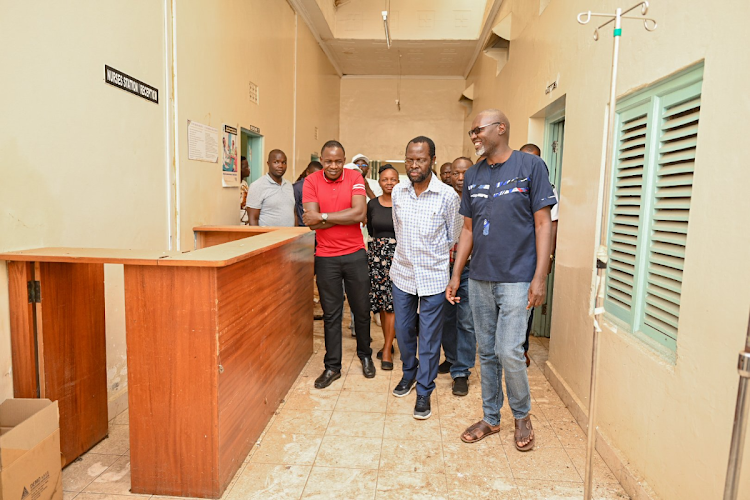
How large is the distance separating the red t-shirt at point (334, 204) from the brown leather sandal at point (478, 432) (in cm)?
140

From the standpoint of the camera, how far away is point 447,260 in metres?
3.04

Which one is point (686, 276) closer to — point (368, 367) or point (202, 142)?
point (368, 367)

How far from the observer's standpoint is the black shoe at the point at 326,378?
137 inches

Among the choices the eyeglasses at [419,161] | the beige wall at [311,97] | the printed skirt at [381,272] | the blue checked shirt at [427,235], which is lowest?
the printed skirt at [381,272]

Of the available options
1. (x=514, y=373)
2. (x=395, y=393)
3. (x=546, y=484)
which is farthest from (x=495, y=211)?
(x=395, y=393)

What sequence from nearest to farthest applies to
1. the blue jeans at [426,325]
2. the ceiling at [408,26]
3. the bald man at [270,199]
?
the blue jeans at [426,325]
the bald man at [270,199]
the ceiling at [408,26]

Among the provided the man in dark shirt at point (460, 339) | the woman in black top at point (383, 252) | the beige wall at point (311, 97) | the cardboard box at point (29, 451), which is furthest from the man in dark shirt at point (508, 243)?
the beige wall at point (311, 97)

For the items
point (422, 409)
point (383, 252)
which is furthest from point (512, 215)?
point (383, 252)

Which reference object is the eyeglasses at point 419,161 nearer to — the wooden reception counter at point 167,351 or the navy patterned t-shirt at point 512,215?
the navy patterned t-shirt at point 512,215

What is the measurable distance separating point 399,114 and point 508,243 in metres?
9.55

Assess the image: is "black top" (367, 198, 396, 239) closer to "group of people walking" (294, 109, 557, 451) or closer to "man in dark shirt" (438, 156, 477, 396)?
"group of people walking" (294, 109, 557, 451)

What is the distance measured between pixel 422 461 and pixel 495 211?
51.4 inches

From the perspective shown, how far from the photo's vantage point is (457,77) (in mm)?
11461

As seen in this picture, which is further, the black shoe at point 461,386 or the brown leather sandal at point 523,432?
the black shoe at point 461,386
